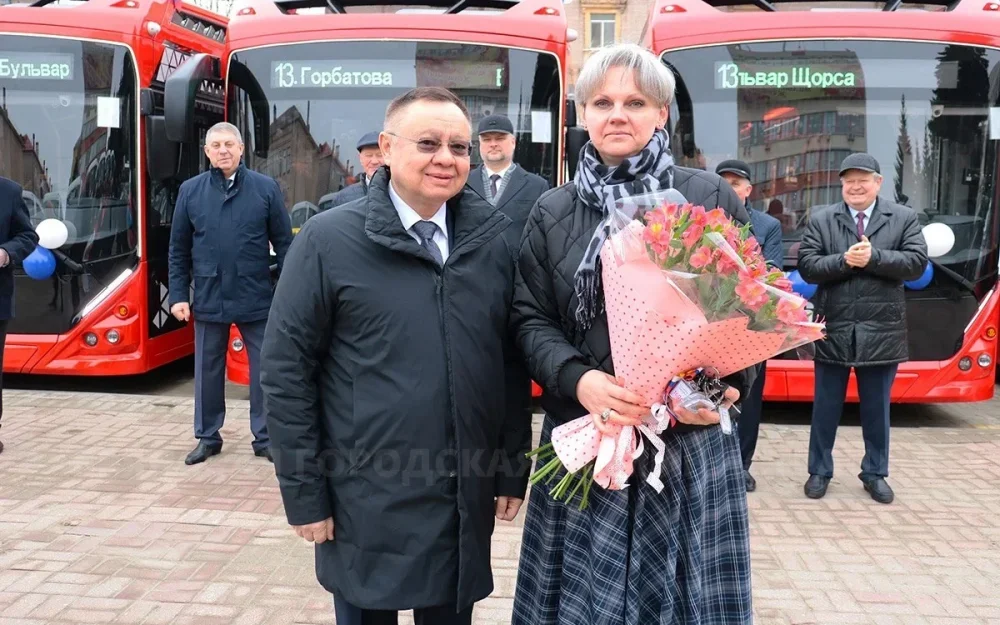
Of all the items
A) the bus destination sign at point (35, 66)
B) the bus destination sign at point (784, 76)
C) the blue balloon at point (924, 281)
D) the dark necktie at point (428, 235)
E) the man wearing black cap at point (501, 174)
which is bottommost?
the blue balloon at point (924, 281)

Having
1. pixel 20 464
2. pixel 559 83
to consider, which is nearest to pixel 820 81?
pixel 559 83

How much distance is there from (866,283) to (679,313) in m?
3.48

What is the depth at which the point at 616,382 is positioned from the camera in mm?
2271

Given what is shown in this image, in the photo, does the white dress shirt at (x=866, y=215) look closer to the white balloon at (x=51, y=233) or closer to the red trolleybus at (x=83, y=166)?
the red trolleybus at (x=83, y=166)

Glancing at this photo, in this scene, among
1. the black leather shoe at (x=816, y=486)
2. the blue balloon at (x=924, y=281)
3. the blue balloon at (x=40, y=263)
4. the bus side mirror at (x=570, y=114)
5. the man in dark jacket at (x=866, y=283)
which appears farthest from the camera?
the blue balloon at (x=40, y=263)

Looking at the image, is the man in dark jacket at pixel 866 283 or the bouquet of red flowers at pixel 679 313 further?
the man in dark jacket at pixel 866 283

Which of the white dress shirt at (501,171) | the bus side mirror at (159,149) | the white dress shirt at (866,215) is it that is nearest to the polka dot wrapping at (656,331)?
the white dress shirt at (866,215)

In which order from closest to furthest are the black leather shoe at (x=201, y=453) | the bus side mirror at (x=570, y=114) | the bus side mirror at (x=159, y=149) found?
1. the black leather shoe at (x=201, y=453)
2. the bus side mirror at (x=159, y=149)
3. the bus side mirror at (x=570, y=114)

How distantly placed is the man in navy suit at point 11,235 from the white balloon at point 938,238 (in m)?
6.14

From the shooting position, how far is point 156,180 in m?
7.56

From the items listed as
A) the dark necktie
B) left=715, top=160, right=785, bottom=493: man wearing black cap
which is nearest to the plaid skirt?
the dark necktie

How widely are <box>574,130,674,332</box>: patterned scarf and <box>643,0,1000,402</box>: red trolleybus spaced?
4569 millimetres

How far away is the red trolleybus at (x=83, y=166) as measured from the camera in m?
7.31

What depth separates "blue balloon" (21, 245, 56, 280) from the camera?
7191 millimetres
